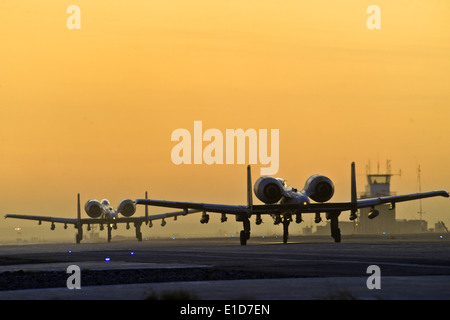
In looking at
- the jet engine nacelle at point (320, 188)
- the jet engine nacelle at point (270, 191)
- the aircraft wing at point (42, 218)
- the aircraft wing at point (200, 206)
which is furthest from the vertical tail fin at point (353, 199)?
the aircraft wing at point (42, 218)

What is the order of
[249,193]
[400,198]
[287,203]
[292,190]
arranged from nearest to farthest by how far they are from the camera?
[287,203]
[292,190]
[249,193]
[400,198]

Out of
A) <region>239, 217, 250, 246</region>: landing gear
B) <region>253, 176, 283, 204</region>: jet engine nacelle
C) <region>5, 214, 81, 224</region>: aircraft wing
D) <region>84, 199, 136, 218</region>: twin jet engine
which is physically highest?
<region>253, 176, 283, 204</region>: jet engine nacelle

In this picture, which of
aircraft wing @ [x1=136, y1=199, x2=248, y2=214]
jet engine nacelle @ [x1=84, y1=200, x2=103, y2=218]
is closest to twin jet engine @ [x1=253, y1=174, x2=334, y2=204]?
aircraft wing @ [x1=136, y1=199, x2=248, y2=214]

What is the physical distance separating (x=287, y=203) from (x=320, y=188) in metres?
3.51

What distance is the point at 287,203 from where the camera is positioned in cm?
6688

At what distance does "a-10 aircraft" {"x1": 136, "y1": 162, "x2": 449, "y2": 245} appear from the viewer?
A: 66.0m

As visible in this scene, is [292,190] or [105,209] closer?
[292,190]

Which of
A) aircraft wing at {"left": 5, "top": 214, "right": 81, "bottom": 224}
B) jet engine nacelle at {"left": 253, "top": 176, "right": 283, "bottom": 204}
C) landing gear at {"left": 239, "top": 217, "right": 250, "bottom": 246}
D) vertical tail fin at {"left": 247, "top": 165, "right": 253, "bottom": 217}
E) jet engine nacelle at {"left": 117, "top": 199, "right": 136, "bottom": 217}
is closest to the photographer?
vertical tail fin at {"left": 247, "top": 165, "right": 253, "bottom": 217}

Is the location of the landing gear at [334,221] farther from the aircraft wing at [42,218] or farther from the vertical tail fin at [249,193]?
the aircraft wing at [42,218]

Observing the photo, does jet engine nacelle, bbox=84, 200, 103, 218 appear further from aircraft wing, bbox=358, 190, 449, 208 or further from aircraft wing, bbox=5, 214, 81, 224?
aircraft wing, bbox=358, 190, 449, 208

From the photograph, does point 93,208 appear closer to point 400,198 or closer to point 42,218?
point 42,218

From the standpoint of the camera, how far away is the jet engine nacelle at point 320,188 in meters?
68.4

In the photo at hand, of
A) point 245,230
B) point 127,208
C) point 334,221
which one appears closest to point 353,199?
point 334,221

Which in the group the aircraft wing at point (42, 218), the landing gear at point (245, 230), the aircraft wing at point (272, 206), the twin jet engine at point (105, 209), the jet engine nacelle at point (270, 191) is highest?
the jet engine nacelle at point (270, 191)
